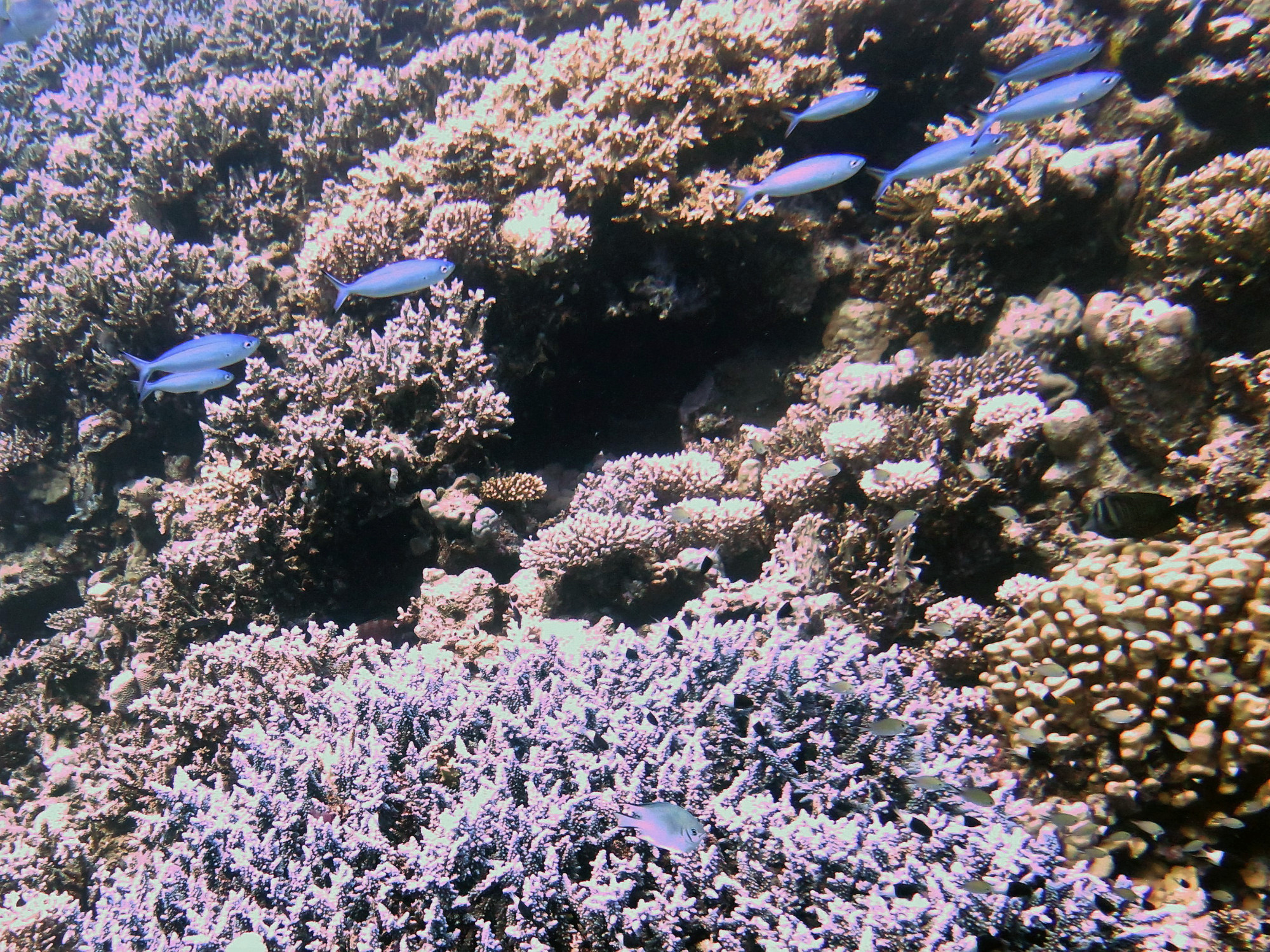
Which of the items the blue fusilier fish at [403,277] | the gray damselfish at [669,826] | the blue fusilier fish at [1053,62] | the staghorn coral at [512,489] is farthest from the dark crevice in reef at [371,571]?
the blue fusilier fish at [1053,62]

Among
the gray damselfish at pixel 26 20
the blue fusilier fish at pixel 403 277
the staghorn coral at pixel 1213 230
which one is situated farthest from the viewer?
the gray damselfish at pixel 26 20

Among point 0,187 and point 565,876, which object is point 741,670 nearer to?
point 565,876

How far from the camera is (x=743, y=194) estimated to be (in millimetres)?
4184

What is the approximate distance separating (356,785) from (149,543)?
201 inches

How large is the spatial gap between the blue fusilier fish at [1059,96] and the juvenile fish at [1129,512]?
6.96ft

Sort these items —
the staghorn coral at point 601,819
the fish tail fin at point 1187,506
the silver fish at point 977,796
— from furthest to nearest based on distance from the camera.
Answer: the fish tail fin at point 1187,506, the silver fish at point 977,796, the staghorn coral at point 601,819

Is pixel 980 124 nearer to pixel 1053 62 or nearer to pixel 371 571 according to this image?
pixel 1053 62

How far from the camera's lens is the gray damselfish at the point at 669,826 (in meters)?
1.93

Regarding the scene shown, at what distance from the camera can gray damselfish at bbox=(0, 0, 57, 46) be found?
1138 centimetres

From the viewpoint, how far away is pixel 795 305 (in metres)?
4.75

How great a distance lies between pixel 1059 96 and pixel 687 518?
126 inches

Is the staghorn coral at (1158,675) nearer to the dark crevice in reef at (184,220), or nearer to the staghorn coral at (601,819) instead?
the staghorn coral at (601,819)

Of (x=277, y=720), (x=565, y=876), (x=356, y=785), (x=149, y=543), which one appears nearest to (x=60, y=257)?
(x=149, y=543)

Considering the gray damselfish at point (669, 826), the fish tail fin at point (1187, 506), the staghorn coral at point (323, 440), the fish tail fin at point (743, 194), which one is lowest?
the fish tail fin at point (1187, 506)
